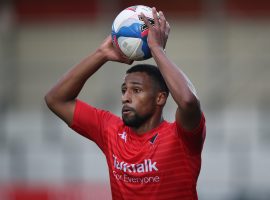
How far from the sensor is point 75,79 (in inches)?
269

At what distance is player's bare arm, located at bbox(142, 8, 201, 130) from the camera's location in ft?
19.9

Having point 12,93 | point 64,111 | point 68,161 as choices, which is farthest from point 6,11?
point 64,111

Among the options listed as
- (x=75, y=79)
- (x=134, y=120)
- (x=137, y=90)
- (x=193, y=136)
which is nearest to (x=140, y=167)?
(x=134, y=120)

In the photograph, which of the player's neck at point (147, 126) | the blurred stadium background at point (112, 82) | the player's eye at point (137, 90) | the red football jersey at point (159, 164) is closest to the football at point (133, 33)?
the player's eye at point (137, 90)

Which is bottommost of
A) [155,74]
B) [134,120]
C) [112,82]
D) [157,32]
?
[134,120]

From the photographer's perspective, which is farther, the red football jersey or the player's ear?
the player's ear

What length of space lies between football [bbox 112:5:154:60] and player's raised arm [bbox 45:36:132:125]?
0.49ft

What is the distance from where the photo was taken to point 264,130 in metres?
14.7

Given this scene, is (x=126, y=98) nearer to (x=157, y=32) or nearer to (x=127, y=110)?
(x=127, y=110)

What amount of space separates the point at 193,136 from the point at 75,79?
3.88 feet

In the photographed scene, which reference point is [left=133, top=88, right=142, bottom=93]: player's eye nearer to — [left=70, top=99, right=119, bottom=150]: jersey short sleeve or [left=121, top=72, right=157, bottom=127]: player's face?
[left=121, top=72, right=157, bottom=127]: player's face

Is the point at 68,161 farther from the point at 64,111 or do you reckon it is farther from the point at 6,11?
the point at 64,111

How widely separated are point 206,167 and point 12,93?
5288 millimetres

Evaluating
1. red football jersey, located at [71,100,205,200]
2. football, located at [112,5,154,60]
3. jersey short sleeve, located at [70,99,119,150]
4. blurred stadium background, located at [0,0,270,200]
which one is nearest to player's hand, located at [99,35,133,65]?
football, located at [112,5,154,60]
